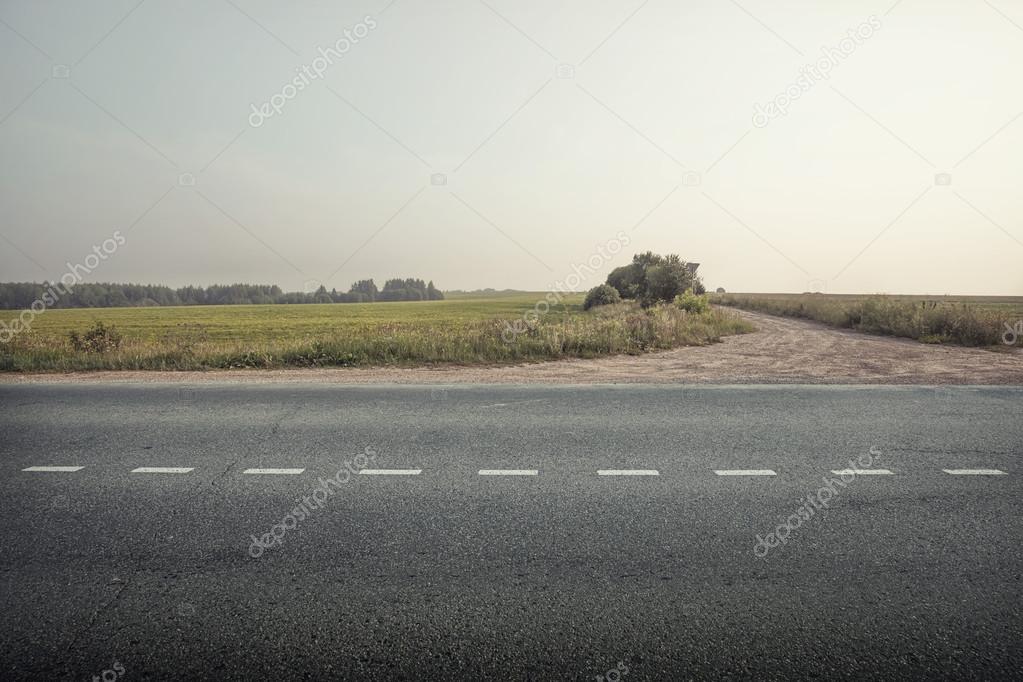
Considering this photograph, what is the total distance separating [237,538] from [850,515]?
4290 mm

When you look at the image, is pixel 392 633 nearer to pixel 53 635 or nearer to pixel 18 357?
pixel 53 635

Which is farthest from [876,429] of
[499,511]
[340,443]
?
[340,443]

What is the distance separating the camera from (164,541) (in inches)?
139

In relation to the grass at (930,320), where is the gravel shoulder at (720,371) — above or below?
below

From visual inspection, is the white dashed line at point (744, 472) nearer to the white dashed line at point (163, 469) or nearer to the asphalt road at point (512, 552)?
the asphalt road at point (512, 552)

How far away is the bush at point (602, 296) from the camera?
53.7 meters

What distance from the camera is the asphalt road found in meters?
2.49

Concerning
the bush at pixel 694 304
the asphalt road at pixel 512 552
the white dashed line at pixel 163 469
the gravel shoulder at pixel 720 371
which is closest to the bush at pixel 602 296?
the bush at pixel 694 304

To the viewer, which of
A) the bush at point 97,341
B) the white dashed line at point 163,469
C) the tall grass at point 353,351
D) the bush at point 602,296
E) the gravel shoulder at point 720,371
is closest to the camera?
the white dashed line at point 163,469

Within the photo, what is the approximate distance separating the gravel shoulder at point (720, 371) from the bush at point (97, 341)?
2560mm

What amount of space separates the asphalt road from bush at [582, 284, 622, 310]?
1883 inches

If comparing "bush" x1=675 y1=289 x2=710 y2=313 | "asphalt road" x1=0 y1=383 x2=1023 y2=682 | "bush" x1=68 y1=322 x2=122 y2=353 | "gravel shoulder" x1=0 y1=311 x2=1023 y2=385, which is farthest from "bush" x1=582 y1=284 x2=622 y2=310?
"asphalt road" x1=0 y1=383 x2=1023 y2=682

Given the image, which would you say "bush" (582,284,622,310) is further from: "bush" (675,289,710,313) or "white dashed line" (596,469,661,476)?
"white dashed line" (596,469,661,476)

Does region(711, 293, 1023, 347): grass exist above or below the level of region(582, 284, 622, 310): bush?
below
